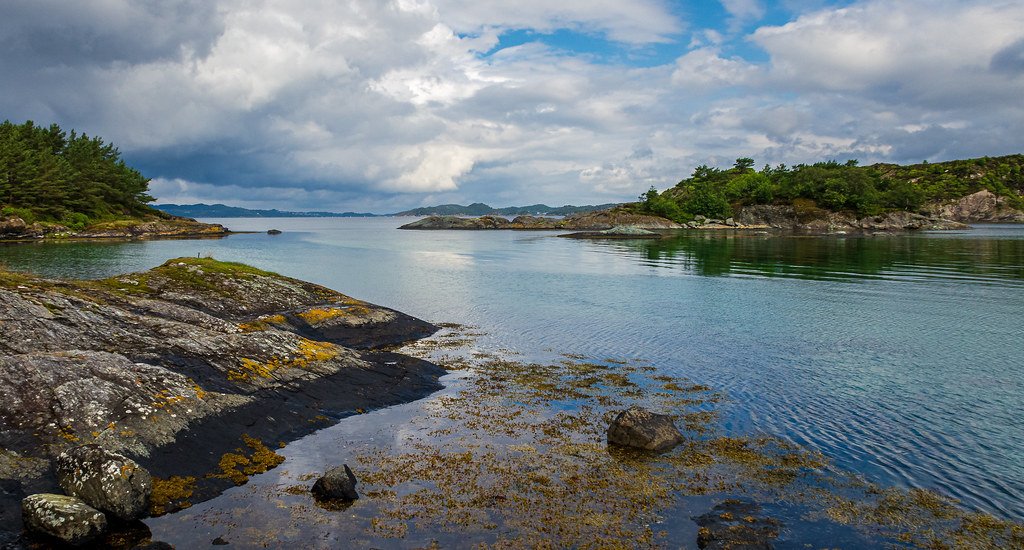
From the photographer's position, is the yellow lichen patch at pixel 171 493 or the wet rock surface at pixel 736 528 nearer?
the wet rock surface at pixel 736 528

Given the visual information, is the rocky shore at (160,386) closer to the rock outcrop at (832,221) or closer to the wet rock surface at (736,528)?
the wet rock surface at (736,528)

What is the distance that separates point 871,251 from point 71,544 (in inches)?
4273

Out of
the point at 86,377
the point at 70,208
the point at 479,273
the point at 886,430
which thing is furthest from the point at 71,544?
the point at 70,208

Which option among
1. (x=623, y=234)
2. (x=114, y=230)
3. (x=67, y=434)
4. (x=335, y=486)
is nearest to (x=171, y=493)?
(x=67, y=434)

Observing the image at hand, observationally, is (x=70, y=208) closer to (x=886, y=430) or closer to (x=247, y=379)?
(x=247, y=379)

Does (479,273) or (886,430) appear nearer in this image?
(886,430)

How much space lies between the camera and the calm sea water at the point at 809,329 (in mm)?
18031

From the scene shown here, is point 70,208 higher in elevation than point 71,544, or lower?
higher

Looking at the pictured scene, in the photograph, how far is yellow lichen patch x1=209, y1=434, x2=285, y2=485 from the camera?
14.7m

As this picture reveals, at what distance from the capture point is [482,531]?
12.5m

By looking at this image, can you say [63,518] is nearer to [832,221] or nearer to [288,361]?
[288,361]

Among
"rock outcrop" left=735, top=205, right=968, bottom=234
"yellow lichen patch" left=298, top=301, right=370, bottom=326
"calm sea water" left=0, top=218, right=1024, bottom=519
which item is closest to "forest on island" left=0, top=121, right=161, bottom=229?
"calm sea water" left=0, top=218, right=1024, bottom=519

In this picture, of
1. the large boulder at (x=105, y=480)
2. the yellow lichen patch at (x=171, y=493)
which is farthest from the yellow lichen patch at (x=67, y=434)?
the yellow lichen patch at (x=171, y=493)

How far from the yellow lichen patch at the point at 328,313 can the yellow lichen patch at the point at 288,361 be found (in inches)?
302
